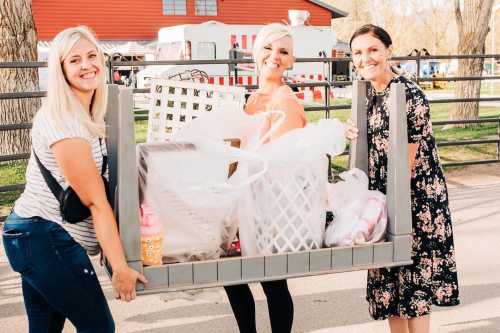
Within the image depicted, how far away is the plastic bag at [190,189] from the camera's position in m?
1.94

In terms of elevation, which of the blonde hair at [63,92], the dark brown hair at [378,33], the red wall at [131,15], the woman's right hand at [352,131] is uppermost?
the red wall at [131,15]

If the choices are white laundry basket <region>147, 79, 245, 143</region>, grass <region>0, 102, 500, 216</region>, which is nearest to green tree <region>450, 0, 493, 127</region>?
grass <region>0, 102, 500, 216</region>

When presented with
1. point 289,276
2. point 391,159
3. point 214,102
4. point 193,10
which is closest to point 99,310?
point 289,276

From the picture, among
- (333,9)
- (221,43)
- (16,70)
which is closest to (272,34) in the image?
(16,70)

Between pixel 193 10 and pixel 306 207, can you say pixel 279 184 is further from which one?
pixel 193 10

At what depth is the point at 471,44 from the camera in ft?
35.7

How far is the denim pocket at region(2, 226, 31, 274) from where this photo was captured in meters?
2.18

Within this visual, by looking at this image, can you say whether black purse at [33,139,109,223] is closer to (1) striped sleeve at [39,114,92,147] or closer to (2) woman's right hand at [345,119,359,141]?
(1) striped sleeve at [39,114,92,147]

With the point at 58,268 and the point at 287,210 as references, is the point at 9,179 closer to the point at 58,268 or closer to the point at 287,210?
the point at 58,268

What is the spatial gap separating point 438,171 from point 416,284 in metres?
0.49

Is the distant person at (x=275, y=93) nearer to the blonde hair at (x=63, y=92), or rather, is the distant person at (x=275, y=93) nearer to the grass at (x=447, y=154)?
the blonde hair at (x=63, y=92)

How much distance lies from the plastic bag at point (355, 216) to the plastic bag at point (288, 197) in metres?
0.07

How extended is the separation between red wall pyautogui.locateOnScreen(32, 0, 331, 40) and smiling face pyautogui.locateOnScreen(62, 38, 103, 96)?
23.9 m

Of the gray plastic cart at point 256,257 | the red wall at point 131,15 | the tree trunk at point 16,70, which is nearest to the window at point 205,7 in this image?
the red wall at point 131,15
